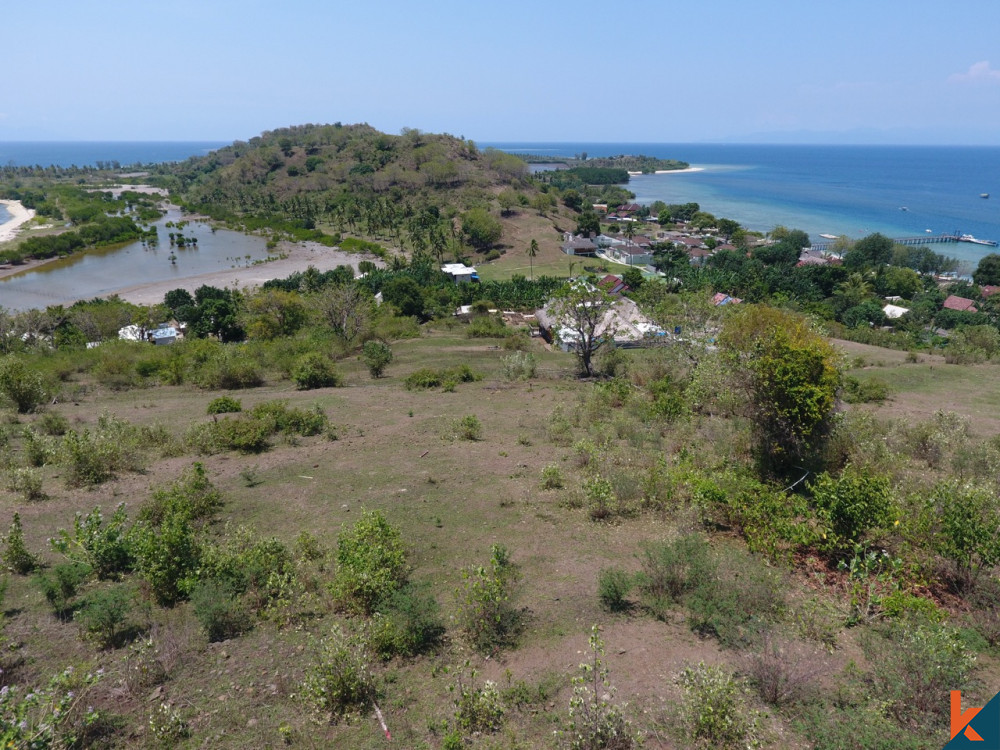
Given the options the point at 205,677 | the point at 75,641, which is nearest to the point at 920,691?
the point at 205,677

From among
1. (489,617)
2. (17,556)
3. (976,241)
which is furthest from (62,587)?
(976,241)

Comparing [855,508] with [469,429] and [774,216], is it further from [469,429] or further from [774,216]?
[774,216]

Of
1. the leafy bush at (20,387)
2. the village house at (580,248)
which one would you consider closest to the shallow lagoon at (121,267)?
the village house at (580,248)

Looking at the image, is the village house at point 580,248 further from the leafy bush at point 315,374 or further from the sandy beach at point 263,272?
the leafy bush at point 315,374

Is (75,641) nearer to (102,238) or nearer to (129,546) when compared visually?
(129,546)

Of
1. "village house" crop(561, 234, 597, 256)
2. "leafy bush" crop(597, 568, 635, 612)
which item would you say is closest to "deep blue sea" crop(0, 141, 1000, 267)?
"village house" crop(561, 234, 597, 256)

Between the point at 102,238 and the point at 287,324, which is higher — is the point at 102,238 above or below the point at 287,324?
above
